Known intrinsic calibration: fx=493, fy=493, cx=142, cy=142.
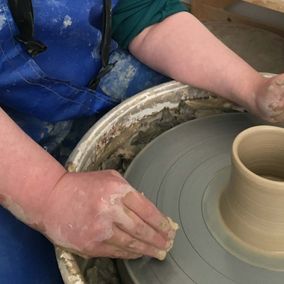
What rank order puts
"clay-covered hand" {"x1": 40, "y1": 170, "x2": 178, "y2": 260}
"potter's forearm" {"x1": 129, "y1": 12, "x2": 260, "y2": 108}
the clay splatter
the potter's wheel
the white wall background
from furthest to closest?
1. the white wall background
2. "potter's forearm" {"x1": 129, "y1": 12, "x2": 260, "y2": 108}
3. the clay splatter
4. the potter's wheel
5. "clay-covered hand" {"x1": 40, "y1": 170, "x2": 178, "y2": 260}

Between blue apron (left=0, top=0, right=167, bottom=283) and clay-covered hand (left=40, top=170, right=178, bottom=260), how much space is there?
0.57 feet

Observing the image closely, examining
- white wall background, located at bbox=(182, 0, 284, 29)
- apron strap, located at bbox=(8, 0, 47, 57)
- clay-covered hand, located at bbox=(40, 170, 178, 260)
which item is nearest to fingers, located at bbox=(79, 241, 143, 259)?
clay-covered hand, located at bbox=(40, 170, 178, 260)

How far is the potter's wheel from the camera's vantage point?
3.01ft

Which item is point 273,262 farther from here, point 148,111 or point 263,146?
point 148,111

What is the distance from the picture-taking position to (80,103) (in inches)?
44.9

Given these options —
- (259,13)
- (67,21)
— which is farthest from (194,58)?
(259,13)

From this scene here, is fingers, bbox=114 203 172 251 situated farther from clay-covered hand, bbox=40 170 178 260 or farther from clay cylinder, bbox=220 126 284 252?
clay cylinder, bbox=220 126 284 252

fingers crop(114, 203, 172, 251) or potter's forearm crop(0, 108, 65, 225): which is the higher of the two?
potter's forearm crop(0, 108, 65, 225)

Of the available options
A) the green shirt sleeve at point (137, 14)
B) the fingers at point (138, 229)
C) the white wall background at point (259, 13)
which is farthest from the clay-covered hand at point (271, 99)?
the white wall background at point (259, 13)

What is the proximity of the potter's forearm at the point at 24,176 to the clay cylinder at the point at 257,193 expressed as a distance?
0.32 metres

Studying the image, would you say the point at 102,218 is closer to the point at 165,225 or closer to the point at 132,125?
the point at 165,225

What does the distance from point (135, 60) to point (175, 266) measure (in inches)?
→ 21.7

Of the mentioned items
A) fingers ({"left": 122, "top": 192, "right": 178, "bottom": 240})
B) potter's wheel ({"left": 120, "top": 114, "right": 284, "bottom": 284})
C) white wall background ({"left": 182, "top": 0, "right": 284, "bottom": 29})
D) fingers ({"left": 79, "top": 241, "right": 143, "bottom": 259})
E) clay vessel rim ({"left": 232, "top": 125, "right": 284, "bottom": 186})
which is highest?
clay vessel rim ({"left": 232, "top": 125, "right": 284, "bottom": 186})

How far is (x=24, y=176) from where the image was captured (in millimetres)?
856
